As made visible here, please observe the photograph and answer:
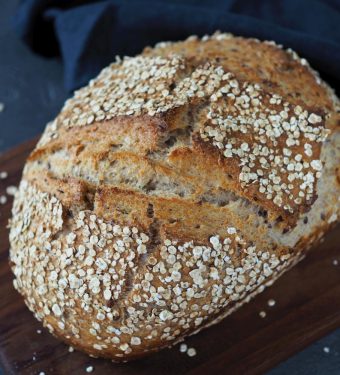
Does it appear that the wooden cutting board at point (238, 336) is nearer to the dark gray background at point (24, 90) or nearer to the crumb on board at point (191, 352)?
the crumb on board at point (191, 352)

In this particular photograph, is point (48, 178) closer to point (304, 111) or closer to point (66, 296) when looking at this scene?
point (66, 296)

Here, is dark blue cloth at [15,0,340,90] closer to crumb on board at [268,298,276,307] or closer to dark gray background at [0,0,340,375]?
dark gray background at [0,0,340,375]

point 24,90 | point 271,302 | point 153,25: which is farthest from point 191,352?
point 24,90

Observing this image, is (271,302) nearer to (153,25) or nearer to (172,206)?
(172,206)

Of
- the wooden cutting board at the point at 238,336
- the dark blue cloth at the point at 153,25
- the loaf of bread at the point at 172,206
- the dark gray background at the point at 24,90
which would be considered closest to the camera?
the loaf of bread at the point at 172,206

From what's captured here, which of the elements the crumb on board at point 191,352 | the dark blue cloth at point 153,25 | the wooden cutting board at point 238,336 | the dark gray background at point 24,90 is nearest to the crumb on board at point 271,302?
the wooden cutting board at point 238,336

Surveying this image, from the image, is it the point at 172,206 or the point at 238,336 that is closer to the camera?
the point at 172,206

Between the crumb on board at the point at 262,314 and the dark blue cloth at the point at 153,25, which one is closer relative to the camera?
the crumb on board at the point at 262,314

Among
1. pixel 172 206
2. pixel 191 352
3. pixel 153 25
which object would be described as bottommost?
pixel 191 352
